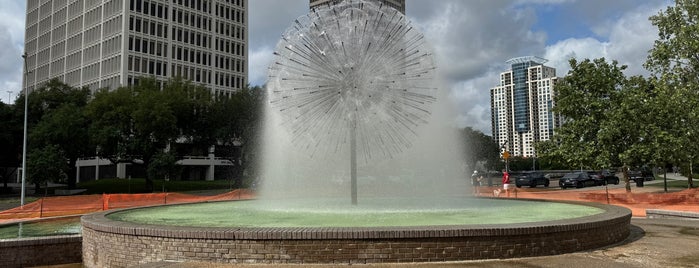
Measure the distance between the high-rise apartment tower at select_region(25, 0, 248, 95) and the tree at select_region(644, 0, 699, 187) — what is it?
217 feet

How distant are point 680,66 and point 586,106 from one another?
6184 millimetres

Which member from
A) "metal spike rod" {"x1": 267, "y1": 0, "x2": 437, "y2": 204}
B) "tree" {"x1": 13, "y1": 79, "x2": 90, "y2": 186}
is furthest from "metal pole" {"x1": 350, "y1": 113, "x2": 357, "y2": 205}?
"tree" {"x1": 13, "y1": 79, "x2": 90, "y2": 186}

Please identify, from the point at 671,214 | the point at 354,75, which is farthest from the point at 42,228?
the point at 671,214

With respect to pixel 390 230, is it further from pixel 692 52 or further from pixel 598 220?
pixel 692 52

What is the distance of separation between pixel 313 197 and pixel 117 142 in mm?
29154

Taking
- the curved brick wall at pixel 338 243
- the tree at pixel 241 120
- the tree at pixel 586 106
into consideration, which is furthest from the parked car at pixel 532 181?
the curved brick wall at pixel 338 243

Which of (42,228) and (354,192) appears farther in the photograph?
(354,192)

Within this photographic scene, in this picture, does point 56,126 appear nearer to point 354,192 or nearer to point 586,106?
point 354,192

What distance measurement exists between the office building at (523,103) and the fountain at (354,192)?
298 feet

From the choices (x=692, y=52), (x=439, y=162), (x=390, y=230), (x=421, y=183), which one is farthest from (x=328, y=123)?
(x=692, y=52)

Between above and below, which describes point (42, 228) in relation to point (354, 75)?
below

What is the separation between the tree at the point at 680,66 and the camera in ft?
84.1

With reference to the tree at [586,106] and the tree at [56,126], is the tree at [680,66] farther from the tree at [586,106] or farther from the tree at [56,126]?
the tree at [56,126]

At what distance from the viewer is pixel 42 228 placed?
50.8 feet
